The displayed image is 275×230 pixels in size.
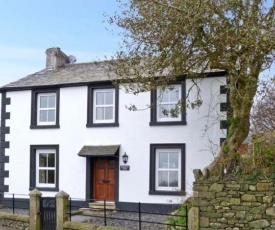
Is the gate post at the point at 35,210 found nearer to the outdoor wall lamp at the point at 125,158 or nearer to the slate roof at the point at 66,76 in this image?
the outdoor wall lamp at the point at 125,158

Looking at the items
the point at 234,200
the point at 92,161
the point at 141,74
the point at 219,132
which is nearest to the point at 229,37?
the point at 141,74

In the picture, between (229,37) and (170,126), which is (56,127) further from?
(229,37)

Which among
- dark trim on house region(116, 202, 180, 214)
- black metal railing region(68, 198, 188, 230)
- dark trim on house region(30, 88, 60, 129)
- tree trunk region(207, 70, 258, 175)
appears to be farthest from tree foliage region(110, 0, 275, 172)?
dark trim on house region(30, 88, 60, 129)

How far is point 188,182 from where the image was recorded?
605 inches

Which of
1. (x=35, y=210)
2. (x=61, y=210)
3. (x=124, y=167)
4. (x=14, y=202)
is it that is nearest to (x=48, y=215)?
(x=35, y=210)

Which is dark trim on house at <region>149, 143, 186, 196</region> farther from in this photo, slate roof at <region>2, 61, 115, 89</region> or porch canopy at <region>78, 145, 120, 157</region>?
slate roof at <region>2, 61, 115, 89</region>

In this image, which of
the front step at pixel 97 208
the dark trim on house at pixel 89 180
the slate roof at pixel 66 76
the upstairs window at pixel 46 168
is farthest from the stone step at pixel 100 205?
the slate roof at pixel 66 76

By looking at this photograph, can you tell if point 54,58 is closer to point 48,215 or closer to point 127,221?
point 48,215

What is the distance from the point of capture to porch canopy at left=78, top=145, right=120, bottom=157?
641 inches

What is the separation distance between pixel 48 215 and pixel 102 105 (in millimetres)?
5277

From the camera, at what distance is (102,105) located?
17125 millimetres

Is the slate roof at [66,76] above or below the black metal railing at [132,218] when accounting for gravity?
above

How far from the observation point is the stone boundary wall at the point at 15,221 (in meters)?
14.2

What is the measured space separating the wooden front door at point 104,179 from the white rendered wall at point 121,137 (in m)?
0.52
